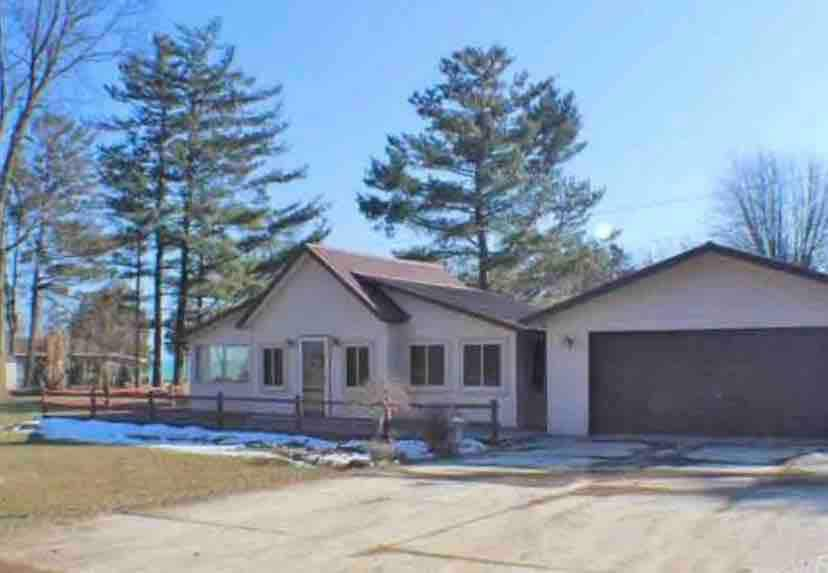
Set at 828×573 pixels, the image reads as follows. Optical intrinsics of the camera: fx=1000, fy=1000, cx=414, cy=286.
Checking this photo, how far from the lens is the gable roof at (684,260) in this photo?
790 inches

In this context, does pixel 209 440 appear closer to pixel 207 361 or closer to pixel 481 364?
pixel 481 364

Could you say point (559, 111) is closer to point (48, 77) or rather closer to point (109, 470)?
point (48, 77)

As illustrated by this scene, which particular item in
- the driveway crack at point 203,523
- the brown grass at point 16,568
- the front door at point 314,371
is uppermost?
the front door at point 314,371

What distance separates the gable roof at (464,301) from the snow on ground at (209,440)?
219 inches

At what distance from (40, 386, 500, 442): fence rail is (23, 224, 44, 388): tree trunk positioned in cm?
1327

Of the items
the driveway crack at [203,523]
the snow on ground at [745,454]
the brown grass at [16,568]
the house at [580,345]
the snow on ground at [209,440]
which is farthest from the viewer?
the house at [580,345]

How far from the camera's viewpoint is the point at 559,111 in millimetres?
46969

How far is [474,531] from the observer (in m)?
10.5

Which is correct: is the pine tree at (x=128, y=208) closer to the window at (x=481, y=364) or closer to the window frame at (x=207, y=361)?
the window frame at (x=207, y=361)

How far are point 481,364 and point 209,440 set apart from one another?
770 centimetres

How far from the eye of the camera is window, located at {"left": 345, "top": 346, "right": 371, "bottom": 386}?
27250mm

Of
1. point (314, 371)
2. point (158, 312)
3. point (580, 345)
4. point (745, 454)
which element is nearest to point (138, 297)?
point (158, 312)

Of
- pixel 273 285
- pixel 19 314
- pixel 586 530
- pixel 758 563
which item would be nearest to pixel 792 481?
pixel 586 530

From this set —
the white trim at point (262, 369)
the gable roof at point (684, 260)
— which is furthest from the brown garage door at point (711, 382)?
the white trim at point (262, 369)
